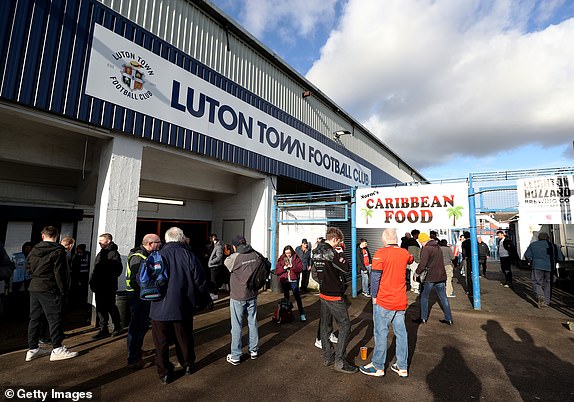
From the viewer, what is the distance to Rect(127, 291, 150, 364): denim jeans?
3742 mm

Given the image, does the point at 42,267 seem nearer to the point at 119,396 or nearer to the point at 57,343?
the point at 57,343

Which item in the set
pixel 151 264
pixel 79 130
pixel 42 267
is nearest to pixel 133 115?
pixel 79 130

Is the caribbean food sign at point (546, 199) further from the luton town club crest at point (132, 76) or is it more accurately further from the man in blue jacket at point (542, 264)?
the luton town club crest at point (132, 76)

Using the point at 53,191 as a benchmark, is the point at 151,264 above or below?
below

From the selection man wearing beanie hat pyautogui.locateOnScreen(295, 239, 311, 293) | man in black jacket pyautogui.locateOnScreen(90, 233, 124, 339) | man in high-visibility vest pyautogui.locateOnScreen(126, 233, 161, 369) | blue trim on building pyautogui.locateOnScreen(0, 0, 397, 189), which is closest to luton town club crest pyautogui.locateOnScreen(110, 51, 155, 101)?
blue trim on building pyautogui.locateOnScreen(0, 0, 397, 189)

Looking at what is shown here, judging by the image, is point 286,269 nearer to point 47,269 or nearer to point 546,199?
point 47,269

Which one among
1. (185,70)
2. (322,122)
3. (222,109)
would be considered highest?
(322,122)

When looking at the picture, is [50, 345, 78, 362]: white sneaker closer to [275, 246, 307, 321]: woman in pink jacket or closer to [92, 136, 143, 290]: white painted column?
[92, 136, 143, 290]: white painted column

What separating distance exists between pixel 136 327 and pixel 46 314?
53.9 inches

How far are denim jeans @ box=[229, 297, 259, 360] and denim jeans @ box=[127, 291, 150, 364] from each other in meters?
1.21

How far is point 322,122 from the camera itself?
1320 centimetres

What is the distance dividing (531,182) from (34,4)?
10.7 meters

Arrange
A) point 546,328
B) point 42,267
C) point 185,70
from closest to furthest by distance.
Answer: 1. point 42,267
2. point 546,328
3. point 185,70

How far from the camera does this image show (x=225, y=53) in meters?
8.49
